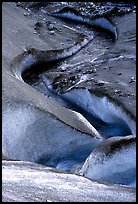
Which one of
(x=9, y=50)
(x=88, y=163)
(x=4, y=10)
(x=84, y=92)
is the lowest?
(x=88, y=163)

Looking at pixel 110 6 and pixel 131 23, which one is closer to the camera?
pixel 131 23

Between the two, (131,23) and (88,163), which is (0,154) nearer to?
(88,163)

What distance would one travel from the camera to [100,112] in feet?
21.3

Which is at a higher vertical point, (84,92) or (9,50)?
(9,50)

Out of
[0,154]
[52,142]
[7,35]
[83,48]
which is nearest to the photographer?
[0,154]

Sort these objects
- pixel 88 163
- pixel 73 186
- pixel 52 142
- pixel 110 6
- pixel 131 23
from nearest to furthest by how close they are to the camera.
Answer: pixel 73 186 → pixel 88 163 → pixel 52 142 → pixel 131 23 → pixel 110 6

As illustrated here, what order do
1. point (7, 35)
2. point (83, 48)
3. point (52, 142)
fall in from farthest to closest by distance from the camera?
1. point (83, 48)
2. point (7, 35)
3. point (52, 142)

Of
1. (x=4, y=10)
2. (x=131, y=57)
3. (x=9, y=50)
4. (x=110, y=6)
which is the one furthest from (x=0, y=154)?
(x=110, y=6)

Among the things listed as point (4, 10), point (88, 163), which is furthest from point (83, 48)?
point (88, 163)

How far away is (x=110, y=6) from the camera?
38.9 ft

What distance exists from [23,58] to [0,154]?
4076 millimetres

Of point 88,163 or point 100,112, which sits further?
point 100,112

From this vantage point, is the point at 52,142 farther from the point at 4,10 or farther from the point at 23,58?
the point at 4,10

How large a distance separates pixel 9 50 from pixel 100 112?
Answer: 2.40 m
